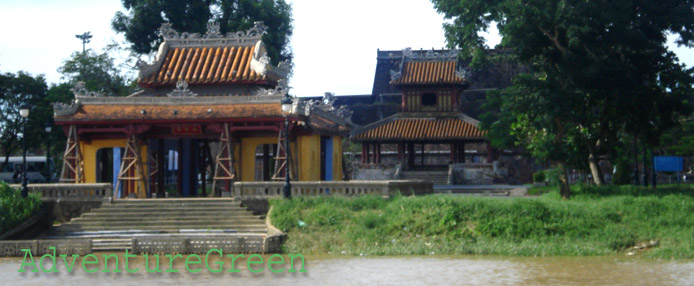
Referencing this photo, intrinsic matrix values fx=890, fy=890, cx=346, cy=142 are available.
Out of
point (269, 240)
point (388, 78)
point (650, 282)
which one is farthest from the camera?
point (388, 78)

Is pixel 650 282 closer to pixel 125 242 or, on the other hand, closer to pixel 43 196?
pixel 125 242

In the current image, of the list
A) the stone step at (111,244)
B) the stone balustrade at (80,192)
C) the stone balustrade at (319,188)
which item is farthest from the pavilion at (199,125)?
the stone step at (111,244)

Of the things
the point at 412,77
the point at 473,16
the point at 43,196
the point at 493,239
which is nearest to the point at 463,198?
the point at 493,239

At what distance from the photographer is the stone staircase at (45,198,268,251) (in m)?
26.0

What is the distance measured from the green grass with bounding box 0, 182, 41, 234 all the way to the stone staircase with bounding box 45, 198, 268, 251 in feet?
3.46

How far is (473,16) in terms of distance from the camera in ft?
104

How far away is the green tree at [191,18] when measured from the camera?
165 ft

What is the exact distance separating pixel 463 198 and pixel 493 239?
8.66ft

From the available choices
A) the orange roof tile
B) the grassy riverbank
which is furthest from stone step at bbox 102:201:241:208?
the orange roof tile

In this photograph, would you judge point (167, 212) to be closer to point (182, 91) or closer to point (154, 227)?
point (154, 227)

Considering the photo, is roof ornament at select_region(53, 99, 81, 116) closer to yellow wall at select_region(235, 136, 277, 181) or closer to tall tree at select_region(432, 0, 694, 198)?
yellow wall at select_region(235, 136, 277, 181)

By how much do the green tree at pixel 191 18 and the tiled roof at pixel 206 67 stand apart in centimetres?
1382

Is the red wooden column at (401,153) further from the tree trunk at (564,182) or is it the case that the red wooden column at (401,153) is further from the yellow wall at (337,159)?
the tree trunk at (564,182)

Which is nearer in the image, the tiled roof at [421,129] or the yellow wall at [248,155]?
the yellow wall at [248,155]
